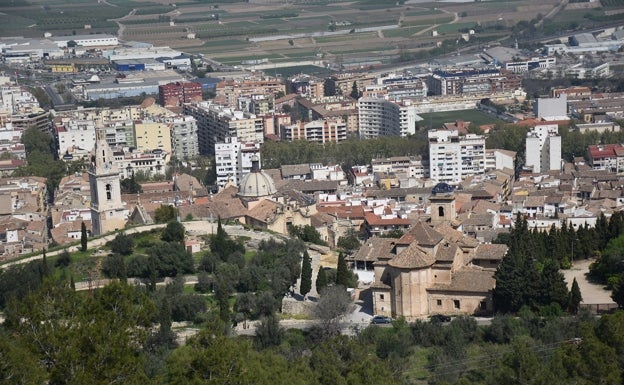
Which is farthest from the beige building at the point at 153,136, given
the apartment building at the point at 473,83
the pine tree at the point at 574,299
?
the pine tree at the point at 574,299

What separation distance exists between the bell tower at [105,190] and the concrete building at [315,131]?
1671 cm

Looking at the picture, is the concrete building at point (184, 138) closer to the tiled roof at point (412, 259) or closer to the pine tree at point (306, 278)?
the pine tree at point (306, 278)

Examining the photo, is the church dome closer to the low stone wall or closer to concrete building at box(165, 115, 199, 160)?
the low stone wall

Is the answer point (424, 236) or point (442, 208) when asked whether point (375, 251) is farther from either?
point (424, 236)

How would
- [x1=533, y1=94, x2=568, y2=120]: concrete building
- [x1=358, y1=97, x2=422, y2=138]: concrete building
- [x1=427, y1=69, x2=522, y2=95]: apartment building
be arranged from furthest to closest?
[x1=427, y1=69, x2=522, y2=95]: apartment building
[x1=533, y1=94, x2=568, y2=120]: concrete building
[x1=358, y1=97, x2=422, y2=138]: concrete building

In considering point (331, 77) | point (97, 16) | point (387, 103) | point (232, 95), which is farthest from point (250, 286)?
point (97, 16)

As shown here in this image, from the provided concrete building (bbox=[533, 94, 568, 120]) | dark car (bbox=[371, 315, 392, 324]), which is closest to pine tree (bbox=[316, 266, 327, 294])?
dark car (bbox=[371, 315, 392, 324])

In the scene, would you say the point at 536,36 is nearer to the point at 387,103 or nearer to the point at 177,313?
the point at 387,103

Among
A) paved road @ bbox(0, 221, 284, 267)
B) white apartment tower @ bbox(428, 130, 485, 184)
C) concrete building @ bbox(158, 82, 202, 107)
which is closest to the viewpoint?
paved road @ bbox(0, 221, 284, 267)

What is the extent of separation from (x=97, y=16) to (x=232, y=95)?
3517 cm

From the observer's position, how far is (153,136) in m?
42.1

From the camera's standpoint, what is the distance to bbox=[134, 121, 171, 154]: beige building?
42.1 m

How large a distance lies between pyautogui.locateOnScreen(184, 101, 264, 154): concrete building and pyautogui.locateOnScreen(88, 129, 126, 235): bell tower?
14.0 metres

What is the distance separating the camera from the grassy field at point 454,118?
149 feet
